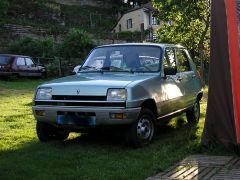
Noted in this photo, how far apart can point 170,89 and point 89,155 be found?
231 centimetres

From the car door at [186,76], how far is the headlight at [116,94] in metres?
2.34

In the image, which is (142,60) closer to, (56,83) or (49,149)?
(56,83)

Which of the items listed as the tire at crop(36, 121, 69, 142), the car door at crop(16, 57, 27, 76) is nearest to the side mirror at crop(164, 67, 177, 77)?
the tire at crop(36, 121, 69, 142)

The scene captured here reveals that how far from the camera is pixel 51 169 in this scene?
6.75m

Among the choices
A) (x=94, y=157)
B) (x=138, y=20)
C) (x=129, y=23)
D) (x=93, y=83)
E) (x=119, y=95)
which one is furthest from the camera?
(x=129, y=23)

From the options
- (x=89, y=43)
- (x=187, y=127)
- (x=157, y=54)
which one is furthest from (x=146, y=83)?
(x=89, y=43)

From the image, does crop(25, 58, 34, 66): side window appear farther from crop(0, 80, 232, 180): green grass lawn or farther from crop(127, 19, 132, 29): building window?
crop(127, 19, 132, 29): building window

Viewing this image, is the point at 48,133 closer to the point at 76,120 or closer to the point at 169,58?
the point at 76,120

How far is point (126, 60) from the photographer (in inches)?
356

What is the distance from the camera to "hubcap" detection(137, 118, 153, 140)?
8125 millimetres

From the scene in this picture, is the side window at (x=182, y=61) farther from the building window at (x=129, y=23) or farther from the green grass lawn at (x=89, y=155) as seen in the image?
the building window at (x=129, y=23)

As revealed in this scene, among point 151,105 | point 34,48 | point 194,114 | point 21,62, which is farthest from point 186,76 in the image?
point 34,48

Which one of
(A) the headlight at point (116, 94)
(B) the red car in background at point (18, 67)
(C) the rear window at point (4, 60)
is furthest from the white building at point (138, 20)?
(A) the headlight at point (116, 94)

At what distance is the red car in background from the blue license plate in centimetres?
1967
